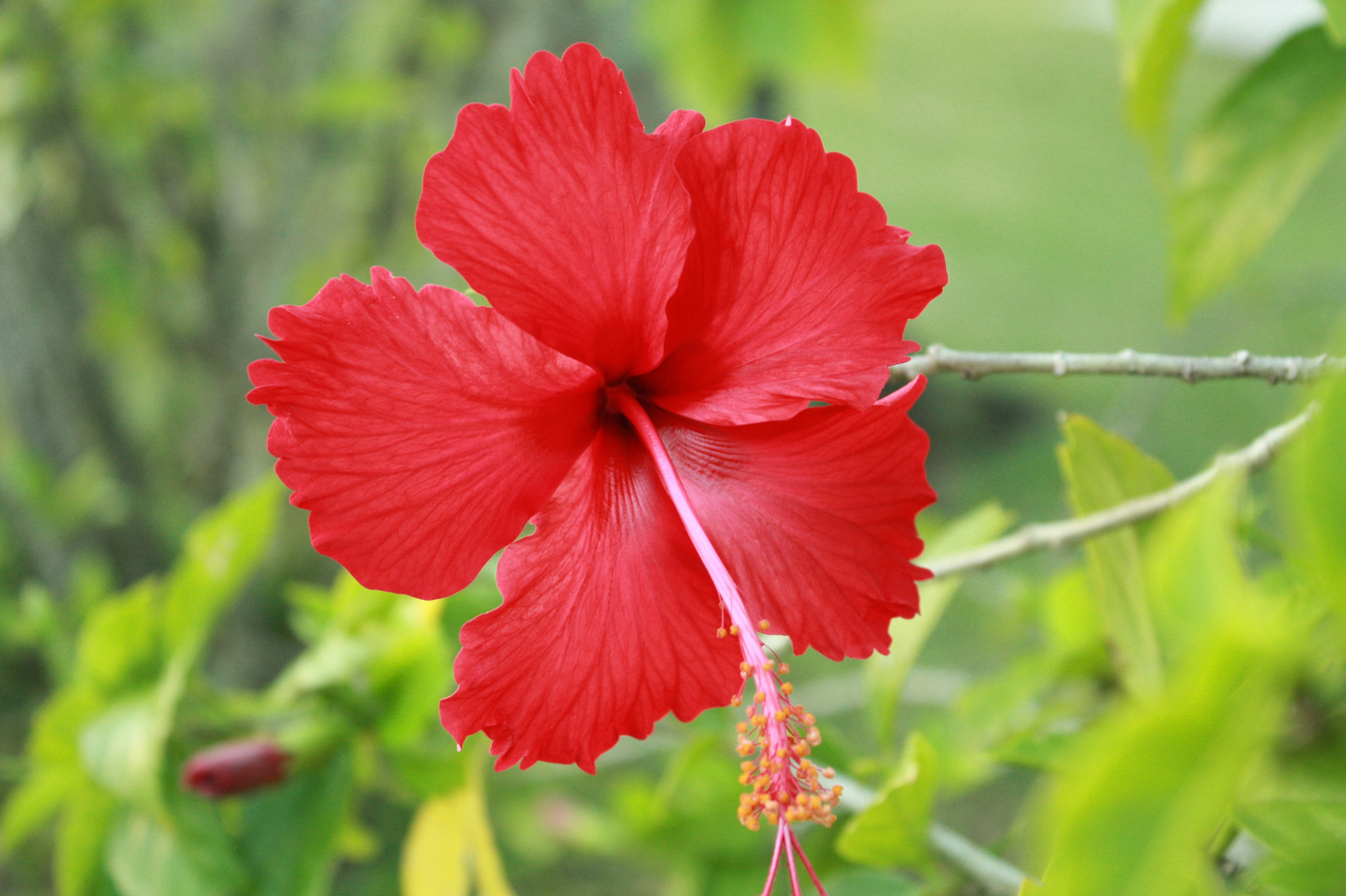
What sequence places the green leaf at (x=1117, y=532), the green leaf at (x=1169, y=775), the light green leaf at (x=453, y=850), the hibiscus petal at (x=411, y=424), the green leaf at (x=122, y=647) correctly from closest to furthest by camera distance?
the green leaf at (x=1169, y=775) → the hibiscus petal at (x=411, y=424) → the green leaf at (x=1117, y=532) → the light green leaf at (x=453, y=850) → the green leaf at (x=122, y=647)

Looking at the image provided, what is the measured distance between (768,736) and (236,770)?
0.38 meters

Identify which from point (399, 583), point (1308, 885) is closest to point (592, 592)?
point (399, 583)

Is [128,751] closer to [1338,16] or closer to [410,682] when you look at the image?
[410,682]

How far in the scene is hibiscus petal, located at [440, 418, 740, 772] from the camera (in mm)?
323

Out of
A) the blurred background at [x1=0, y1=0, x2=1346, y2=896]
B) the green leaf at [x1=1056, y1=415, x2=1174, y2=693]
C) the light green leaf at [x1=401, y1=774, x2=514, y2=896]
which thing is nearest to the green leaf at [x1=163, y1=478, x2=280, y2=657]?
the blurred background at [x1=0, y1=0, x2=1346, y2=896]

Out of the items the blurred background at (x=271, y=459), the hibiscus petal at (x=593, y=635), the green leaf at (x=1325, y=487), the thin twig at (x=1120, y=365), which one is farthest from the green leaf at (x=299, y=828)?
the green leaf at (x=1325, y=487)

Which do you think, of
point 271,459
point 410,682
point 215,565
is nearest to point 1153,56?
point 410,682

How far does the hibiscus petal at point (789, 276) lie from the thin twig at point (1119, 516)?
110 mm

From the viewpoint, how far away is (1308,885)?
0.25 meters

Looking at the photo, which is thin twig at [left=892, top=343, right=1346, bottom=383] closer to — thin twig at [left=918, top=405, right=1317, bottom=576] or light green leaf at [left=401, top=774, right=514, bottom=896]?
thin twig at [left=918, top=405, right=1317, bottom=576]

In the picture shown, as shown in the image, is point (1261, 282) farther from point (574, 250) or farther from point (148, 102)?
point (148, 102)

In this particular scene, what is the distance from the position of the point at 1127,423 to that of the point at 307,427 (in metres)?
1.07

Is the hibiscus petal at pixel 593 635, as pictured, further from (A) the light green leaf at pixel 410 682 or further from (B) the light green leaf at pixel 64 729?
(B) the light green leaf at pixel 64 729

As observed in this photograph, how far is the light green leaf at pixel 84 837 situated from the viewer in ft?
2.14
